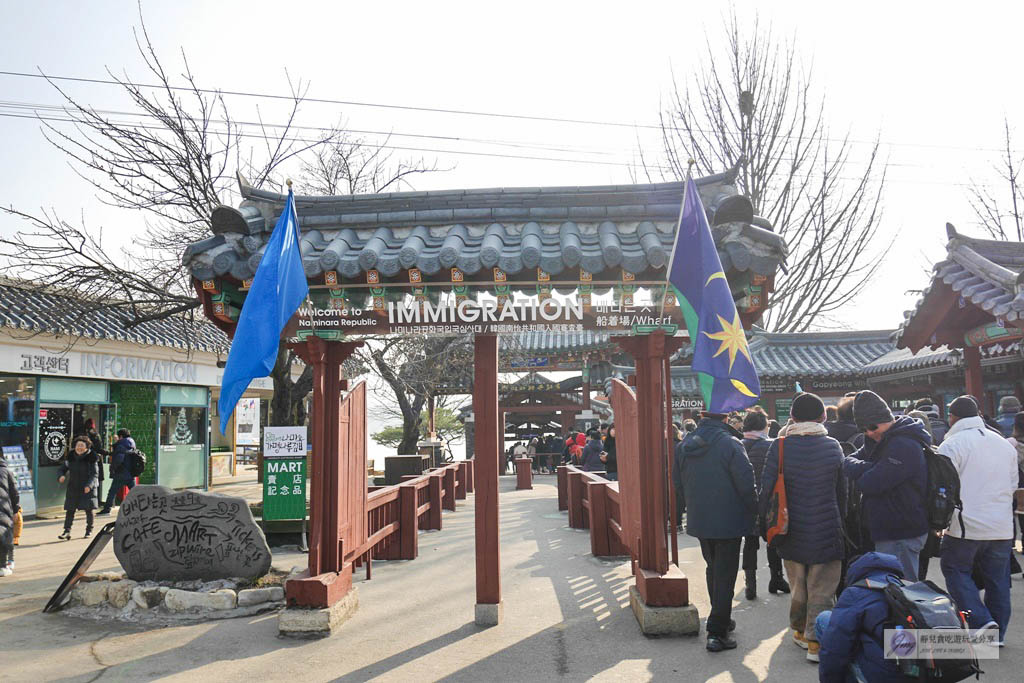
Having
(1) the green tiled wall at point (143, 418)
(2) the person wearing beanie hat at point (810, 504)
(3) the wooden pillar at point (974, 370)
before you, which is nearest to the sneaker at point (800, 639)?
(2) the person wearing beanie hat at point (810, 504)

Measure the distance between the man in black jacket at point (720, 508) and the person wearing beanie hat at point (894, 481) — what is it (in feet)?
2.59

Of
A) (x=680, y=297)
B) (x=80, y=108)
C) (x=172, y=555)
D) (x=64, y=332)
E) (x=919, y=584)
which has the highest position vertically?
(x=80, y=108)

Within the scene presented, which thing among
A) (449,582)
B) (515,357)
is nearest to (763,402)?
(515,357)

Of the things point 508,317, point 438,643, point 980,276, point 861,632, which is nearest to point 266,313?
point 508,317

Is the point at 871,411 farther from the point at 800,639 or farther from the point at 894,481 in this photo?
the point at 800,639

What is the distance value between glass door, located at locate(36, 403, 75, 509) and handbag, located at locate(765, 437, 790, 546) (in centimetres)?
1434

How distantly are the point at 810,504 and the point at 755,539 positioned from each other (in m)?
2.07

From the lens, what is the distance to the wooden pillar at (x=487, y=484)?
6137 mm

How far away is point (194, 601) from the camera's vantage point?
6633 millimetres

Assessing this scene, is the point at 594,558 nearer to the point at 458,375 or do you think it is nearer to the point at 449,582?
the point at 449,582

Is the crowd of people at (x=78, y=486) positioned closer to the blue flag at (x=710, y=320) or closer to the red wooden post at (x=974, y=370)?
the blue flag at (x=710, y=320)

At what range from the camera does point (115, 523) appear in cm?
738

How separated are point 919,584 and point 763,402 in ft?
55.1

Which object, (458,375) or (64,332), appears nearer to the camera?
(64,332)
